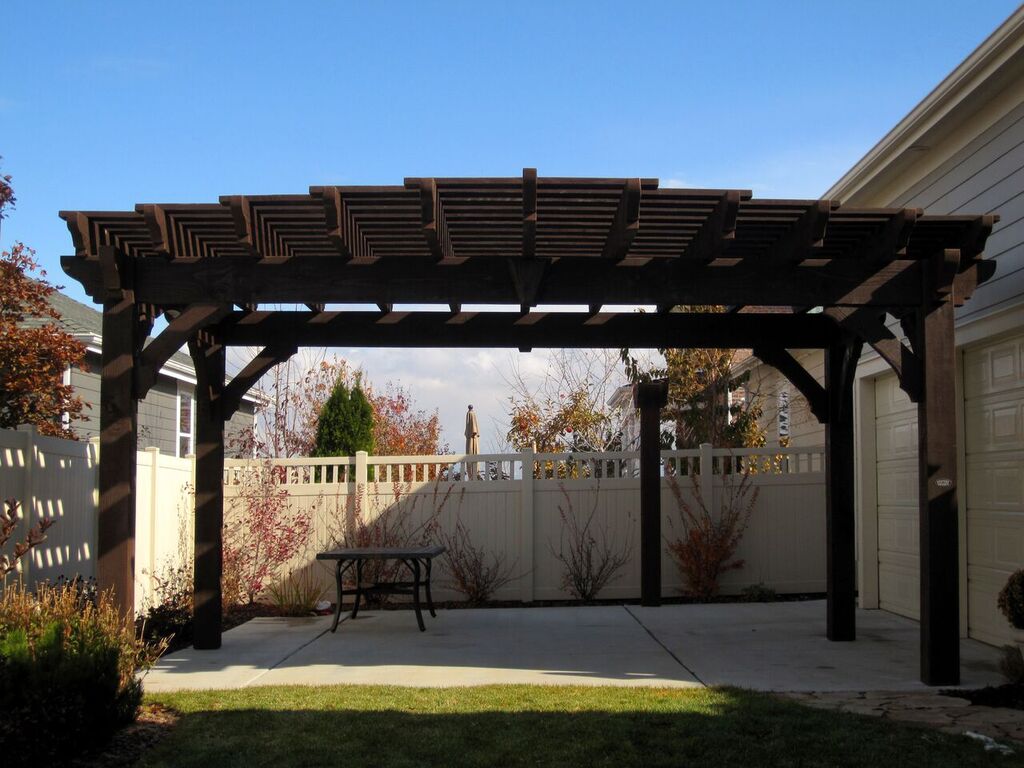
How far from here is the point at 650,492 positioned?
12164 mm

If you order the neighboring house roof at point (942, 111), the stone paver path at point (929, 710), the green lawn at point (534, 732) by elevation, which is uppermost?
the neighboring house roof at point (942, 111)

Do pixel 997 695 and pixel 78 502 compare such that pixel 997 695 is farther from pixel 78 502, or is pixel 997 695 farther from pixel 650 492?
pixel 78 502

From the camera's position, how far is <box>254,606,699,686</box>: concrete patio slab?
7.64 meters

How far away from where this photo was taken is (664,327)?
938 cm

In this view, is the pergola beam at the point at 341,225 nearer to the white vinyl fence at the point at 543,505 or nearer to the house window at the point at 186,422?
the white vinyl fence at the point at 543,505

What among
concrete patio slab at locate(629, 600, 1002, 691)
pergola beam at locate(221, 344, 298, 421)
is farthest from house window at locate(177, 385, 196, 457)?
concrete patio slab at locate(629, 600, 1002, 691)

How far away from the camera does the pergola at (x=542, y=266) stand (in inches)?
272

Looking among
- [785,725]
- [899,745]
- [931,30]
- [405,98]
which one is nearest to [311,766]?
[785,725]

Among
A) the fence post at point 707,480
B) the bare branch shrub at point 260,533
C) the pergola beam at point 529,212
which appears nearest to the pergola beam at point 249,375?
the bare branch shrub at point 260,533

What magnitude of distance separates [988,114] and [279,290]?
19.4 ft

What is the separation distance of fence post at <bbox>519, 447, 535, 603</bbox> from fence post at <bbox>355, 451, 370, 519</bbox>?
191cm

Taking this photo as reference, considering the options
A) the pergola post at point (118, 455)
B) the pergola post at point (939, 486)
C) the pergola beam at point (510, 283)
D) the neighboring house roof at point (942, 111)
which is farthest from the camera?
the neighboring house roof at point (942, 111)

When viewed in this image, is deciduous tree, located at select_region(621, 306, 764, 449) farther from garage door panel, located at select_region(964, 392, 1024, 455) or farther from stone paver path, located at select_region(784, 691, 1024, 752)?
stone paver path, located at select_region(784, 691, 1024, 752)

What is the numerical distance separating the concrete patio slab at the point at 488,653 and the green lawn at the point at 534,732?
2.06 ft
